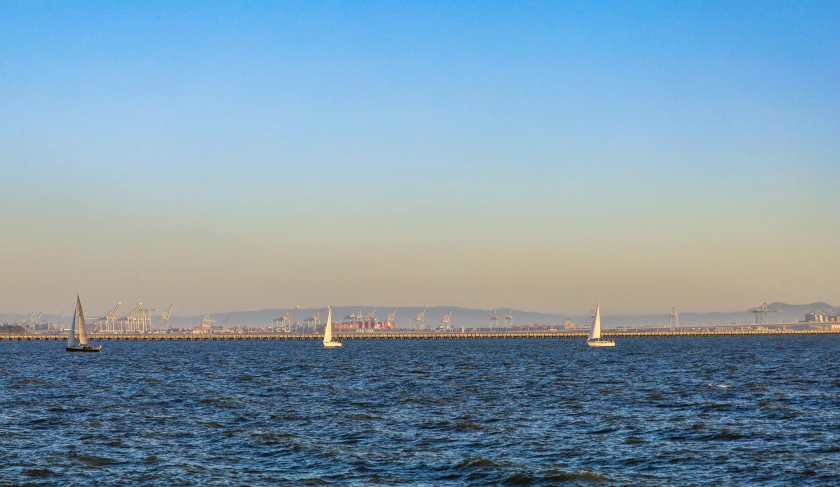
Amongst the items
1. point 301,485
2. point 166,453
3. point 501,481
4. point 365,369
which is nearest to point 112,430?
point 166,453

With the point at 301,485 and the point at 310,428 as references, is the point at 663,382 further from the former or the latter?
the point at 301,485

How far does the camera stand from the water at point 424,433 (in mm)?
34312

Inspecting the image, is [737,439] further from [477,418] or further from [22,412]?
[22,412]

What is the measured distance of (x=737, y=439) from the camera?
42.2 m

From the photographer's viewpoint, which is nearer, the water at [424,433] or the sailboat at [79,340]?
the water at [424,433]

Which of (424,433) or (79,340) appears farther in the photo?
(79,340)

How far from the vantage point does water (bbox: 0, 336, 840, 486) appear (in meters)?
34.3

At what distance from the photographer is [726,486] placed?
32094 mm

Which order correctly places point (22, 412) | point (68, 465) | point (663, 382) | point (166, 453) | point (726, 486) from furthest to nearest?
point (663, 382) → point (22, 412) → point (166, 453) → point (68, 465) → point (726, 486)

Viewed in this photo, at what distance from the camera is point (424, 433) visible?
A: 44.8 meters

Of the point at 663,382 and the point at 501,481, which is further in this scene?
the point at 663,382

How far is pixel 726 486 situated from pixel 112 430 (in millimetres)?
30561

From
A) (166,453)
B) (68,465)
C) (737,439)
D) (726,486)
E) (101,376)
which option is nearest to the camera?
(726,486)

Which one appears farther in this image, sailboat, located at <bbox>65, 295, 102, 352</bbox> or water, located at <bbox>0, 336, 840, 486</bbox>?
sailboat, located at <bbox>65, 295, 102, 352</bbox>
